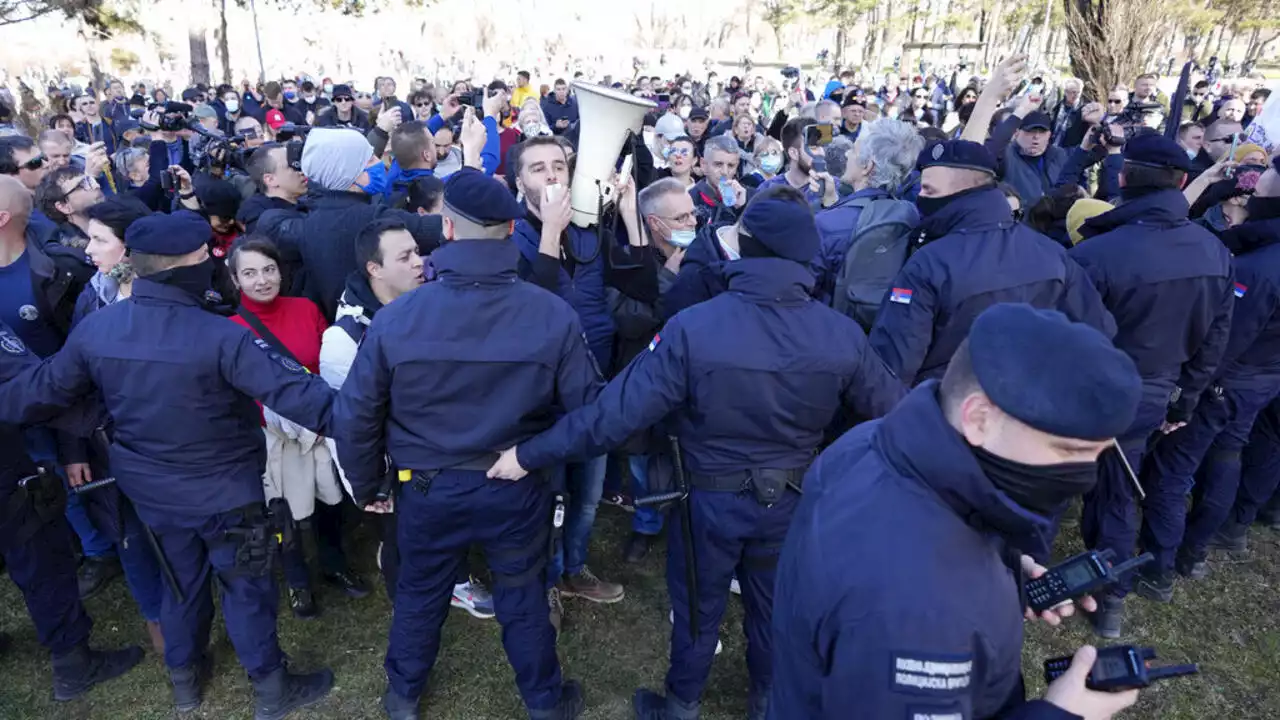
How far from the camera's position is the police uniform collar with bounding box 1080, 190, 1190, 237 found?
343cm

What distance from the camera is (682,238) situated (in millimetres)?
3768

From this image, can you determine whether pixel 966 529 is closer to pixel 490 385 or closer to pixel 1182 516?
pixel 490 385

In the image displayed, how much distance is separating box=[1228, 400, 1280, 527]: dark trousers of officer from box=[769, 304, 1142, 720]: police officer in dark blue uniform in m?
3.89

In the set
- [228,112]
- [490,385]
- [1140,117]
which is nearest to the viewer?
[490,385]

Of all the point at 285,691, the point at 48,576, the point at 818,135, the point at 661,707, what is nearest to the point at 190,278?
the point at 48,576

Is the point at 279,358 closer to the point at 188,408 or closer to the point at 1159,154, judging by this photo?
the point at 188,408

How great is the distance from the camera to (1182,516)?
401 centimetres

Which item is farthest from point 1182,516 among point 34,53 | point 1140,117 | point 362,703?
point 34,53

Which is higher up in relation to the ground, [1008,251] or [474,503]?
[1008,251]

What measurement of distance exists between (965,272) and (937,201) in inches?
14.2

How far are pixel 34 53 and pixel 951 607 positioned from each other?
159 ft

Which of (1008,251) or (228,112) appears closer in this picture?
(1008,251)

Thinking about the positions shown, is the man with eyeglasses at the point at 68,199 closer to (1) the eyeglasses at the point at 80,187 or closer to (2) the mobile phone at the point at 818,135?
(1) the eyeglasses at the point at 80,187

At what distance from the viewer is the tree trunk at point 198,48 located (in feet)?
66.3
